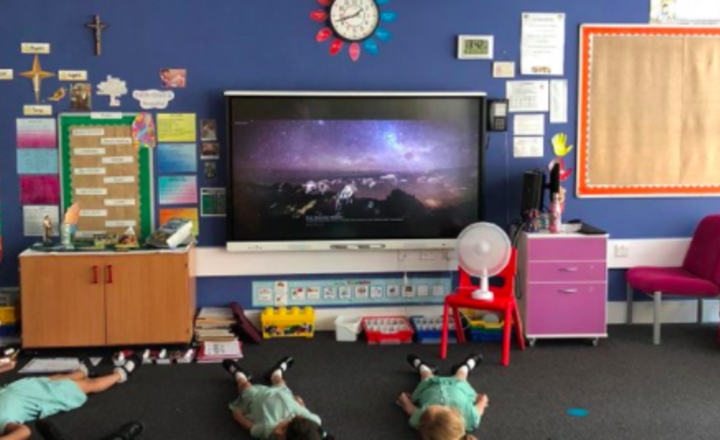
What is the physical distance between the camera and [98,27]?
5105 millimetres

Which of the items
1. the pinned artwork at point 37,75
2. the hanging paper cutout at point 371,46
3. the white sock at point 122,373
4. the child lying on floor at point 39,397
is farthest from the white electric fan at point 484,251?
the pinned artwork at point 37,75

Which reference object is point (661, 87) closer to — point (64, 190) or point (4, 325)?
point (64, 190)

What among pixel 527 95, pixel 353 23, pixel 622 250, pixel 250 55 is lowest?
Result: pixel 622 250

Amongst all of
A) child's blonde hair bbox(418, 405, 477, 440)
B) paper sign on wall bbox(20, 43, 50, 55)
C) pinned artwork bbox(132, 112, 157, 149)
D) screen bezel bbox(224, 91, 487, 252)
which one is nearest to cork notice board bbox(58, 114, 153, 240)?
pinned artwork bbox(132, 112, 157, 149)

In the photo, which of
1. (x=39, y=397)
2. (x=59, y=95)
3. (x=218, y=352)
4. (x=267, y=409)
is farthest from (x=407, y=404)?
(x=59, y=95)

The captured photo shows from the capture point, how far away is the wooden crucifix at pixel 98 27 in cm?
511

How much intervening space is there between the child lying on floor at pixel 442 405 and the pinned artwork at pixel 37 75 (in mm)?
3018

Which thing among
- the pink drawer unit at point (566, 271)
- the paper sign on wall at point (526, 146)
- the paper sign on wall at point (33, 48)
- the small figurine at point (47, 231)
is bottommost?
the pink drawer unit at point (566, 271)

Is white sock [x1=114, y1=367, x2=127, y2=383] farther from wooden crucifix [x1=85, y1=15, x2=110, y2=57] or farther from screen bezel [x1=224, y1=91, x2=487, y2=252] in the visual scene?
wooden crucifix [x1=85, y1=15, x2=110, y2=57]

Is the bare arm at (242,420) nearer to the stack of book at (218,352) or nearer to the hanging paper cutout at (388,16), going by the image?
the stack of book at (218,352)

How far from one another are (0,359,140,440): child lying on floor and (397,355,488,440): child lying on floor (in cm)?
164

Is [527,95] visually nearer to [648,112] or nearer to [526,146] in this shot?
[526,146]

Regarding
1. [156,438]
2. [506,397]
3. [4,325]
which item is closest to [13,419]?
[156,438]

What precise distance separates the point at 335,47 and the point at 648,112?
7.27 feet
